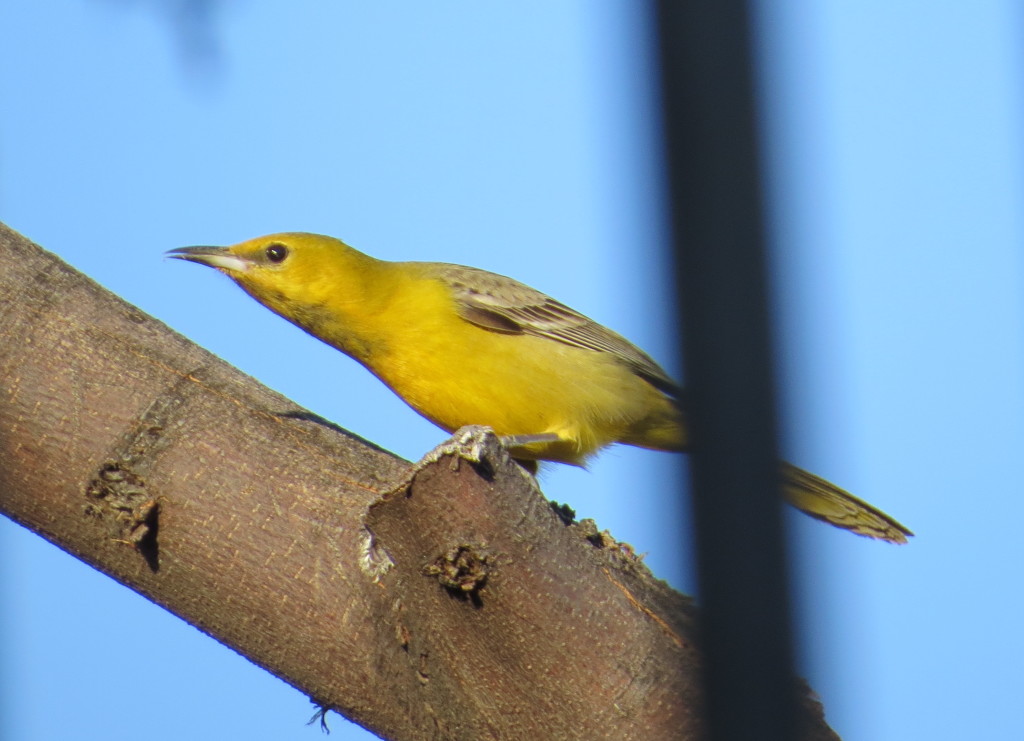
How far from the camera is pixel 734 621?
5.29 ft

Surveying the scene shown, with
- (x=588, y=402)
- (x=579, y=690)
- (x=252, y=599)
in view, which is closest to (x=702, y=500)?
(x=579, y=690)

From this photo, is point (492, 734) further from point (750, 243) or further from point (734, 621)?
point (750, 243)

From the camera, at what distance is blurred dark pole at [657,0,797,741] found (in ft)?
4.69

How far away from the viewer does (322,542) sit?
3.88 m

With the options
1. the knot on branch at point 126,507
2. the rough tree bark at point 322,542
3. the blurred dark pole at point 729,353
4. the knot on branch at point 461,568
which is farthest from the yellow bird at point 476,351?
the blurred dark pole at point 729,353

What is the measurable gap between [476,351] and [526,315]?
0.57 metres

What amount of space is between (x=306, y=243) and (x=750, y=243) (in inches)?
201

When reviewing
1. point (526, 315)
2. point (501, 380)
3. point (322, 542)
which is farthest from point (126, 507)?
point (526, 315)

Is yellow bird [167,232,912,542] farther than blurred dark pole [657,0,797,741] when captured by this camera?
Yes

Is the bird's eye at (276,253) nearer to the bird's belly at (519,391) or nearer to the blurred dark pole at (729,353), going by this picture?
the bird's belly at (519,391)

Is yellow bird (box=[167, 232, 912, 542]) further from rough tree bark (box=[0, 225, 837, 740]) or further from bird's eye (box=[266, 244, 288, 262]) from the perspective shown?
rough tree bark (box=[0, 225, 837, 740])

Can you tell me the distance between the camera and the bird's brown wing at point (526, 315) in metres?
6.25

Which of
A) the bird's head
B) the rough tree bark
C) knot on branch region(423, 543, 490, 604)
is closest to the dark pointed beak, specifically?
the bird's head

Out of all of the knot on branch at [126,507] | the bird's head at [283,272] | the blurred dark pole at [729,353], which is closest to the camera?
the blurred dark pole at [729,353]
